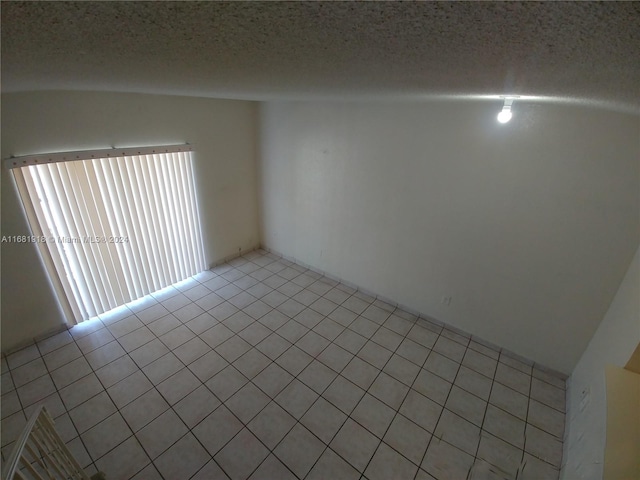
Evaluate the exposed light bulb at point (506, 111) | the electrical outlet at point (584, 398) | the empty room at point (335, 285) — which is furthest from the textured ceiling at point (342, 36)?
the electrical outlet at point (584, 398)

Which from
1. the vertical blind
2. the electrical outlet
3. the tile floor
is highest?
the vertical blind

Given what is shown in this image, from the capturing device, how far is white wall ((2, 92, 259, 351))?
96.8 inches

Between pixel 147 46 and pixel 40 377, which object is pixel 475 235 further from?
pixel 40 377

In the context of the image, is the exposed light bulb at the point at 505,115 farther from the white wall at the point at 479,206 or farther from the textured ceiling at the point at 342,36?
the textured ceiling at the point at 342,36

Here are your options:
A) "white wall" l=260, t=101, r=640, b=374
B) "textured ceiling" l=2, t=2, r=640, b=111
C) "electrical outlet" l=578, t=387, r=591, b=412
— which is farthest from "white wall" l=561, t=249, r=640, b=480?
"textured ceiling" l=2, t=2, r=640, b=111

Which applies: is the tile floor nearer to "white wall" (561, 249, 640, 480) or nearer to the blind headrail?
"white wall" (561, 249, 640, 480)

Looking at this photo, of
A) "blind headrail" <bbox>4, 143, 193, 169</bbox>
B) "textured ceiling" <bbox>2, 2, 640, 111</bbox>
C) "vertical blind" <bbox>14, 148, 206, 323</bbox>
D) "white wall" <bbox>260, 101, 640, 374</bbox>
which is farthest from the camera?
"vertical blind" <bbox>14, 148, 206, 323</bbox>

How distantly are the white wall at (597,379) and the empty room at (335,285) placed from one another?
0.03 metres

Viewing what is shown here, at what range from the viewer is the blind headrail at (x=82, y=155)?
7.92ft

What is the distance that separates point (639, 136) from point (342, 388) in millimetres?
3016

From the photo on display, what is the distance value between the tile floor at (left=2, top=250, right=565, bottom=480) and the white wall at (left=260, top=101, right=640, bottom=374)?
54cm

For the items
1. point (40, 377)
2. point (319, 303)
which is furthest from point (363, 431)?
point (40, 377)

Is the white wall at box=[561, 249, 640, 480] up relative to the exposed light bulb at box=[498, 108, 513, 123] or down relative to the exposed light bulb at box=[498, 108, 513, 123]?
down

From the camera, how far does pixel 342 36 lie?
51cm
